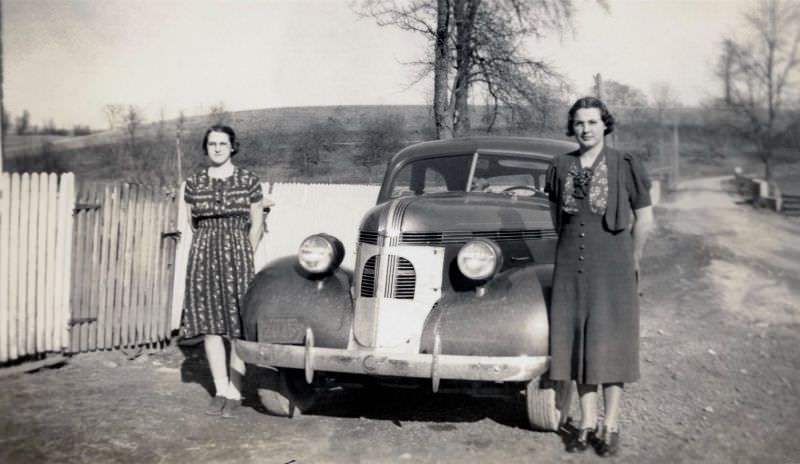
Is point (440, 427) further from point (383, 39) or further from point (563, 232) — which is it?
point (383, 39)

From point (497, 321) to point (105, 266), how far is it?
12.8 ft

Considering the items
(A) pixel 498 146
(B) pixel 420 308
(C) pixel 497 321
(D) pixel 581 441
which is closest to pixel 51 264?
(B) pixel 420 308

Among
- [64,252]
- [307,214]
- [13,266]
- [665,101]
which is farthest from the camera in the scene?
[665,101]

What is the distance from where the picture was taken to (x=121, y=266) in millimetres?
5816

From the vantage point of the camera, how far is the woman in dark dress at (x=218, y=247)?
4.04m

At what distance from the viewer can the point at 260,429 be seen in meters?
3.81

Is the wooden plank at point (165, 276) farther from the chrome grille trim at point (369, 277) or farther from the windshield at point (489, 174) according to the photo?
the chrome grille trim at point (369, 277)

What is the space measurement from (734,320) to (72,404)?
545 centimetres

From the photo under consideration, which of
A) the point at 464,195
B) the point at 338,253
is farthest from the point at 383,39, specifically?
the point at 338,253

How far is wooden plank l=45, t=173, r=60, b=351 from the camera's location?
5.41 meters

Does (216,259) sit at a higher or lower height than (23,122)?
lower

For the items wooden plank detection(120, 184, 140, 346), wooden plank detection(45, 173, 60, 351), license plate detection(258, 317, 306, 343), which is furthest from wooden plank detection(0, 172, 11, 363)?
license plate detection(258, 317, 306, 343)

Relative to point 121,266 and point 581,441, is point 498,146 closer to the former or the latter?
point 581,441

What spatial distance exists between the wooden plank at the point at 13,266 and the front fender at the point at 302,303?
2.49 meters
